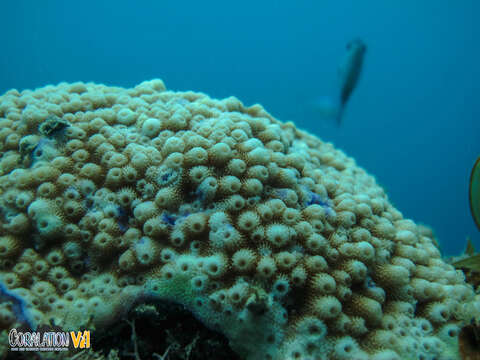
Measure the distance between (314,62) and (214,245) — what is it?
317 feet

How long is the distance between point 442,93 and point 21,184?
8605 centimetres

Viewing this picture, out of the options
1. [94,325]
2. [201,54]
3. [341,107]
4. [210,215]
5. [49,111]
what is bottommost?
[94,325]

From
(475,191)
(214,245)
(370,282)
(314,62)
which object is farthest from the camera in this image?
(314,62)

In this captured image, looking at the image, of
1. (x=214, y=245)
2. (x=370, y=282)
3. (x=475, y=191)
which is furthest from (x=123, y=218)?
(x=475, y=191)

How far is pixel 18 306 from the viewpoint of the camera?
6.63ft

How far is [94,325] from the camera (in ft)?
6.64

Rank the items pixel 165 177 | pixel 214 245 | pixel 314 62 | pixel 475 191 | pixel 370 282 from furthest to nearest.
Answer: pixel 314 62 < pixel 475 191 < pixel 165 177 < pixel 370 282 < pixel 214 245

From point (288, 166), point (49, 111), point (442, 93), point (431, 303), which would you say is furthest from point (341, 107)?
point (442, 93)

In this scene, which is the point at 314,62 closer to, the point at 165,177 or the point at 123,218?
the point at 165,177

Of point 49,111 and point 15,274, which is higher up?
point 49,111

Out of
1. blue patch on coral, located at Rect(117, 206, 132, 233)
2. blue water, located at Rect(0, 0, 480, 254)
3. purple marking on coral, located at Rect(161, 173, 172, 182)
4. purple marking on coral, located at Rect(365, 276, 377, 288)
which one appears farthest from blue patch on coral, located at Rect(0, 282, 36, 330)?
blue water, located at Rect(0, 0, 480, 254)

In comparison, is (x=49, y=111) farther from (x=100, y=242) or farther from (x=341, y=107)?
(x=341, y=107)

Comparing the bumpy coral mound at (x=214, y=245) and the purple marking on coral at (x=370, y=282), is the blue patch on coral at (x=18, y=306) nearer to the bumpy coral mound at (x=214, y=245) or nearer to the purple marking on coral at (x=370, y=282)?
the bumpy coral mound at (x=214, y=245)

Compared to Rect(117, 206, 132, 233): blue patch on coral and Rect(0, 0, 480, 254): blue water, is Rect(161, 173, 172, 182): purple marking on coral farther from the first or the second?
Rect(0, 0, 480, 254): blue water
